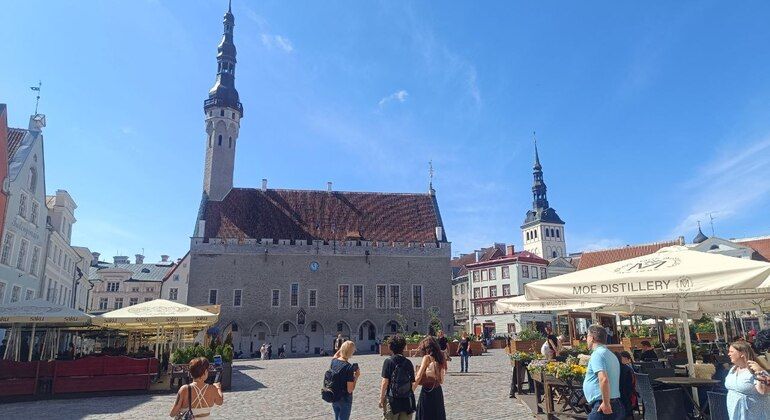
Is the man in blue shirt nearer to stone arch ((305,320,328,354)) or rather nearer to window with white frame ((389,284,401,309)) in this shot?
stone arch ((305,320,328,354))

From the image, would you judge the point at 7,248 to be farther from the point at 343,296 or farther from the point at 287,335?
the point at 343,296

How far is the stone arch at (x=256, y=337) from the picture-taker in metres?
39.1

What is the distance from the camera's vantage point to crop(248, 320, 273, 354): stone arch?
3910 cm

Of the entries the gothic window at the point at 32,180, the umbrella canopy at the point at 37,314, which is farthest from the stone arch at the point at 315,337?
the umbrella canopy at the point at 37,314

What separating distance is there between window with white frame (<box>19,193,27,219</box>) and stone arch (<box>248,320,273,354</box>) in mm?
18860

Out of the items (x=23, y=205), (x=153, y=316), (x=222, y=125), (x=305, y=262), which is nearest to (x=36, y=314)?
(x=153, y=316)

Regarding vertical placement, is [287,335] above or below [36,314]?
below

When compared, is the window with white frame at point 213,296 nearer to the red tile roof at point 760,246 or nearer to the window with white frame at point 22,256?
the window with white frame at point 22,256

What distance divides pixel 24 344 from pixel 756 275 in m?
25.6

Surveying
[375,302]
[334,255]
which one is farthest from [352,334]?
[334,255]

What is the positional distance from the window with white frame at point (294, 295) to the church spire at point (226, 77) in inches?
708

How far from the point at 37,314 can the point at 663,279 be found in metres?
14.2

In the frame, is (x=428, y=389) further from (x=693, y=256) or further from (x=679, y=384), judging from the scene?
(x=693, y=256)

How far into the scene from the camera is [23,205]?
80.2ft
